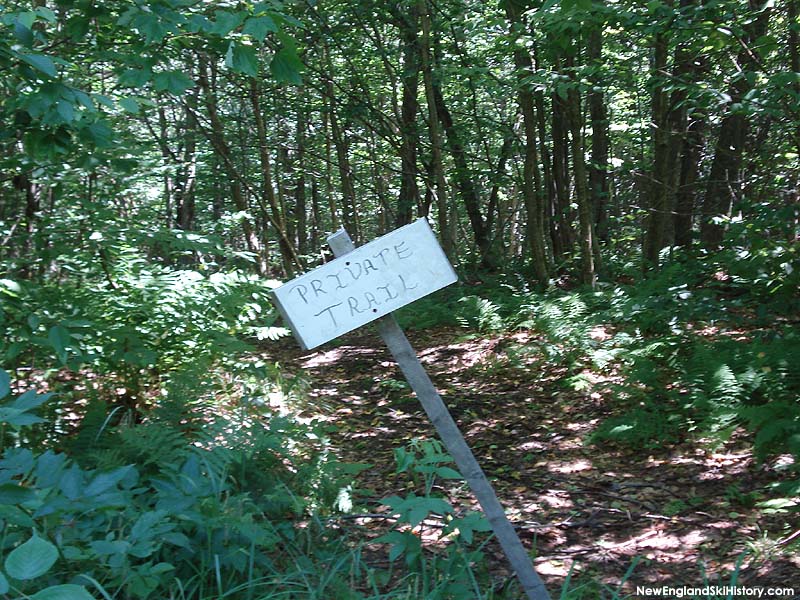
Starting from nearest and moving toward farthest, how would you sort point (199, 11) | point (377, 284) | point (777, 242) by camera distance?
1. point (377, 284)
2. point (199, 11)
3. point (777, 242)

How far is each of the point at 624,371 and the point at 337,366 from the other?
3602 millimetres

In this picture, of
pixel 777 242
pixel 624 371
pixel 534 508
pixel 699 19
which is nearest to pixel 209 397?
pixel 534 508

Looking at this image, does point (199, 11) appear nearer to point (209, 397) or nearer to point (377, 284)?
point (377, 284)

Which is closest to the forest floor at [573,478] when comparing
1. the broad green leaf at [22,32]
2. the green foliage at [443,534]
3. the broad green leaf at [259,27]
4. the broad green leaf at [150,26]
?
the green foliage at [443,534]

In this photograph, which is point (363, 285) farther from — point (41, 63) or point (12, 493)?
point (41, 63)

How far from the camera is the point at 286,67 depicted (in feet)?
11.6

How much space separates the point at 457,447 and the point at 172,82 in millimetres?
2378

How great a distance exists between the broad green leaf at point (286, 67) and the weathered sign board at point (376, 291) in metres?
1.09

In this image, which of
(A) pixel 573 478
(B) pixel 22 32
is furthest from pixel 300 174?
(B) pixel 22 32

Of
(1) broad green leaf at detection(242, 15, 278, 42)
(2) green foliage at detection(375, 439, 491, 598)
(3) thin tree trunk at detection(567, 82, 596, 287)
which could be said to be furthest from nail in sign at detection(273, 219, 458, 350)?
(3) thin tree trunk at detection(567, 82, 596, 287)

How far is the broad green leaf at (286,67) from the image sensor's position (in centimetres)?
352

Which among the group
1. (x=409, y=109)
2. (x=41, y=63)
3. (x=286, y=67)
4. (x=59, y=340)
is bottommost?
(x=59, y=340)

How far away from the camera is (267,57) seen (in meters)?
11.5

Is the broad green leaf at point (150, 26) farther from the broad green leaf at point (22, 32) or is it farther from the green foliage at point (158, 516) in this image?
the green foliage at point (158, 516)
